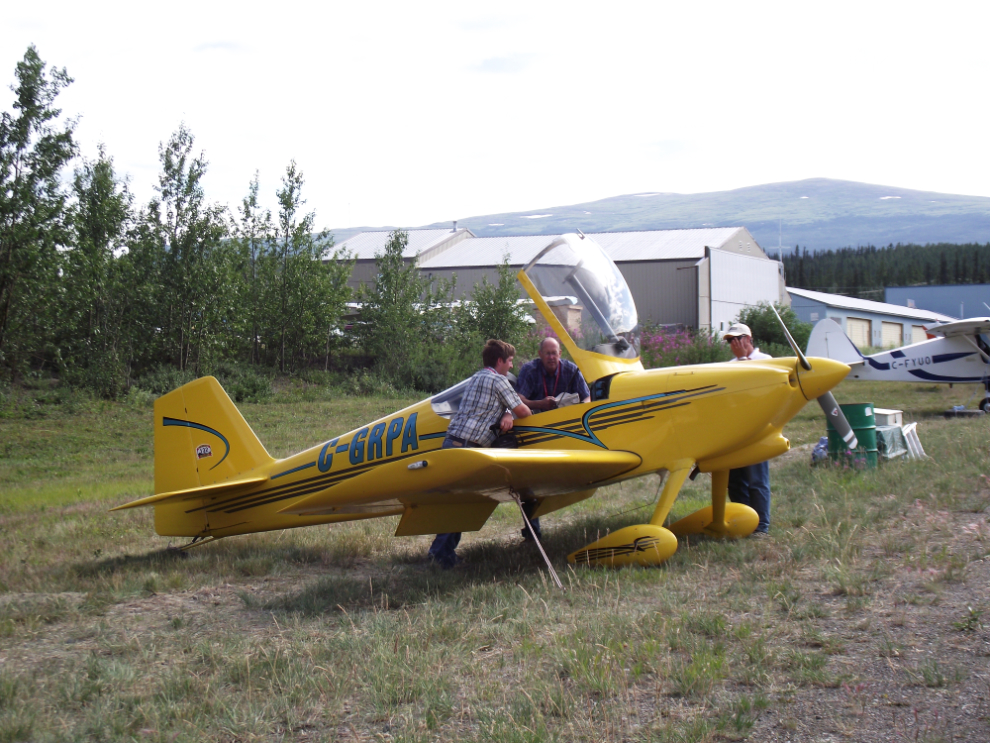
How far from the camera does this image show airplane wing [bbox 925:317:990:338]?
58.1 feet

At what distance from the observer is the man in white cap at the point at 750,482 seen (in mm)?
6648

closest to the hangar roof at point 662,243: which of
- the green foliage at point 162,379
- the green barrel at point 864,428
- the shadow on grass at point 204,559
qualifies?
the green foliage at point 162,379

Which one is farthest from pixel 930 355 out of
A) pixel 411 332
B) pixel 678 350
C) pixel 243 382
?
pixel 243 382

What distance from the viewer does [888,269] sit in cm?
9731

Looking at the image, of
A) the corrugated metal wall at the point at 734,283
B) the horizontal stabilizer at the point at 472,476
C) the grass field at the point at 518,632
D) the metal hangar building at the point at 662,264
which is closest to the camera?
the grass field at the point at 518,632

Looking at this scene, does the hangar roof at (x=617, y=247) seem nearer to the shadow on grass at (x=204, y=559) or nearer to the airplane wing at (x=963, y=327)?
the airplane wing at (x=963, y=327)

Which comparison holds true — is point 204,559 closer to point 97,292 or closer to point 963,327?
point 97,292

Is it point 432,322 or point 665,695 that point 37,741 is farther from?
point 432,322

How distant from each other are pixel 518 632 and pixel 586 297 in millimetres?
3107

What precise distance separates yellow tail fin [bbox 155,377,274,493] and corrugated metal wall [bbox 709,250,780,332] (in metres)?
34.1

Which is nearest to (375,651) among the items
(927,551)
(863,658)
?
(863,658)

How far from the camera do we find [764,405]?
19.0 ft

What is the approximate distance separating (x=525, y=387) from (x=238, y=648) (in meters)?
3.07

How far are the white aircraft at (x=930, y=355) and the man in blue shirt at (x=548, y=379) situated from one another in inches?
529
